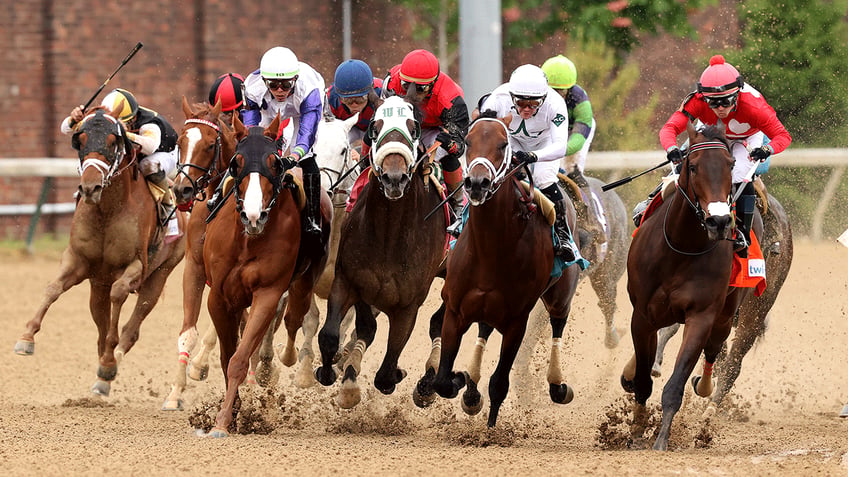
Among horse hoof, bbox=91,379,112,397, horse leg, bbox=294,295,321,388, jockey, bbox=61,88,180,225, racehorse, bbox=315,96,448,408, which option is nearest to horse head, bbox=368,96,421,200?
racehorse, bbox=315,96,448,408

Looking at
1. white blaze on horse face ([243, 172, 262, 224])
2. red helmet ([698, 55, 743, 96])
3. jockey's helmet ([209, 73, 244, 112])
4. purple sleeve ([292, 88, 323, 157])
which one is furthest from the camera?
jockey's helmet ([209, 73, 244, 112])

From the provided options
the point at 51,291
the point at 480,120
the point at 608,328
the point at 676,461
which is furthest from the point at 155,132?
the point at 676,461

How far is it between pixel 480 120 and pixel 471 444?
1829mm

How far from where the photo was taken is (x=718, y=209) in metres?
7.05

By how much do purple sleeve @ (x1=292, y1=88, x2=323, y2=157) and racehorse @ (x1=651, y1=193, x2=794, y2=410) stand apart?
3029mm

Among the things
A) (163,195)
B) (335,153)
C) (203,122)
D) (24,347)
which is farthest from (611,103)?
(24,347)

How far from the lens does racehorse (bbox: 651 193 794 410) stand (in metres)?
9.30

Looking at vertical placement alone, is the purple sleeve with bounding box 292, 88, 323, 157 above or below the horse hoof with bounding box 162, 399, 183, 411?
above

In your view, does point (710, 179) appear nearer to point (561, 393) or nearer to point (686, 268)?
point (686, 268)

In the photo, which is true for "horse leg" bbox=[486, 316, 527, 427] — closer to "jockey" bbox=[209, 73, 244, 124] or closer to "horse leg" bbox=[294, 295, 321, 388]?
"horse leg" bbox=[294, 295, 321, 388]

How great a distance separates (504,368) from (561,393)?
1050 mm

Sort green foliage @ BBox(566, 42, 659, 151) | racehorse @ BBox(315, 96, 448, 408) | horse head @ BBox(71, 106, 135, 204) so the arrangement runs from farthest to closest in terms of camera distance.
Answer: green foliage @ BBox(566, 42, 659, 151)
horse head @ BBox(71, 106, 135, 204)
racehorse @ BBox(315, 96, 448, 408)

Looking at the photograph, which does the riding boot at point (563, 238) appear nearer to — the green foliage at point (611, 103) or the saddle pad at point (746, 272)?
the saddle pad at point (746, 272)

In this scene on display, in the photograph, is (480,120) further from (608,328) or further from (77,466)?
(608,328)
